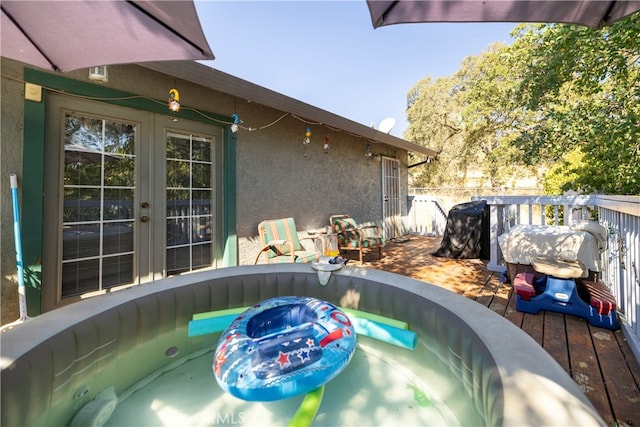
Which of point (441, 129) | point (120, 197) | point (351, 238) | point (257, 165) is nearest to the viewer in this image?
point (120, 197)

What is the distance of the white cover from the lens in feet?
8.69

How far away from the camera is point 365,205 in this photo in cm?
664

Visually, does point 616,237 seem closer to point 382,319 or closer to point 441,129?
point 382,319

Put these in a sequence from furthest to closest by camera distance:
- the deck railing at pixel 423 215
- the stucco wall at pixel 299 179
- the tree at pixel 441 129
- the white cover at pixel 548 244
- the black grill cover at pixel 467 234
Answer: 1. the tree at pixel 441 129
2. the deck railing at pixel 423 215
3. the black grill cover at pixel 467 234
4. the stucco wall at pixel 299 179
5. the white cover at pixel 548 244

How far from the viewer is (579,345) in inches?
81.7

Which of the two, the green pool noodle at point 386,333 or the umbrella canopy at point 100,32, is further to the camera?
the green pool noodle at point 386,333

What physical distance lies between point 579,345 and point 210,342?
2.89m

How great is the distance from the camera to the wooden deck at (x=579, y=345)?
151 cm

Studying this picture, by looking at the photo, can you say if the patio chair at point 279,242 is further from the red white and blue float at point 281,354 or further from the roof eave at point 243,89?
the red white and blue float at point 281,354

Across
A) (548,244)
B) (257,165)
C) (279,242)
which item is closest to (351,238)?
(279,242)

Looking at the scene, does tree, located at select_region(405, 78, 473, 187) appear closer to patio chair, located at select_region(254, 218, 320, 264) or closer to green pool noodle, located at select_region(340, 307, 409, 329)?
patio chair, located at select_region(254, 218, 320, 264)

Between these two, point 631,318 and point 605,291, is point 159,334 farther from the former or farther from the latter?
point 605,291

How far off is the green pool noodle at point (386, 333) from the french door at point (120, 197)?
2.44m
